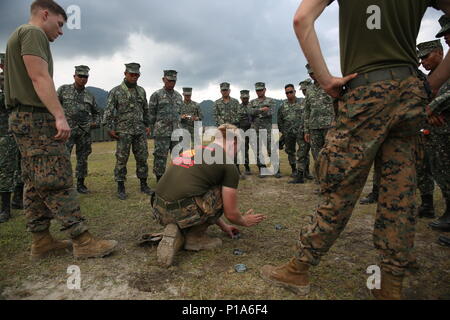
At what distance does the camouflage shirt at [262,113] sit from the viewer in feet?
26.3

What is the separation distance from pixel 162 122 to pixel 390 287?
5270 millimetres

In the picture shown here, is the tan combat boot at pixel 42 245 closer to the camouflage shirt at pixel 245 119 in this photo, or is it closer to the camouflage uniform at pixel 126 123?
the camouflage uniform at pixel 126 123

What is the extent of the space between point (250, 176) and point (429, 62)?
15.5 ft

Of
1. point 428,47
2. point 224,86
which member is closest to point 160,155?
point 224,86

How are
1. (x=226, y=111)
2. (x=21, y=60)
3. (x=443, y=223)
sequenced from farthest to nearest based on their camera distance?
(x=226, y=111) → (x=443, y=223) → (x=21, y=60)

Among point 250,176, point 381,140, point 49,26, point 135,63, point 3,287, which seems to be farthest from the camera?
point 250,176

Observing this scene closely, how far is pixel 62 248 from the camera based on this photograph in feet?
9.07

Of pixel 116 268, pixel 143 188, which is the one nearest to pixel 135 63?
pixel 143 188

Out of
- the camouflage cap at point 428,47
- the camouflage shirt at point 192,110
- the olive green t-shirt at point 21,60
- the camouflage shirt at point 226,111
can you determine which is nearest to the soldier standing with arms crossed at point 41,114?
the olive green t-shirt at point 21,60

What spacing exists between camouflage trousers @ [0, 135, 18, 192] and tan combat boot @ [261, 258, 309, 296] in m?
3.90

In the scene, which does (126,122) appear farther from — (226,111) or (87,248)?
(226,111)

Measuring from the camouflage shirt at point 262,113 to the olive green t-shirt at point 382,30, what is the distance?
636 cm

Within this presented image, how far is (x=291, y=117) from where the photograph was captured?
724cm

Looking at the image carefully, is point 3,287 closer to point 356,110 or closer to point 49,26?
point 49,26
